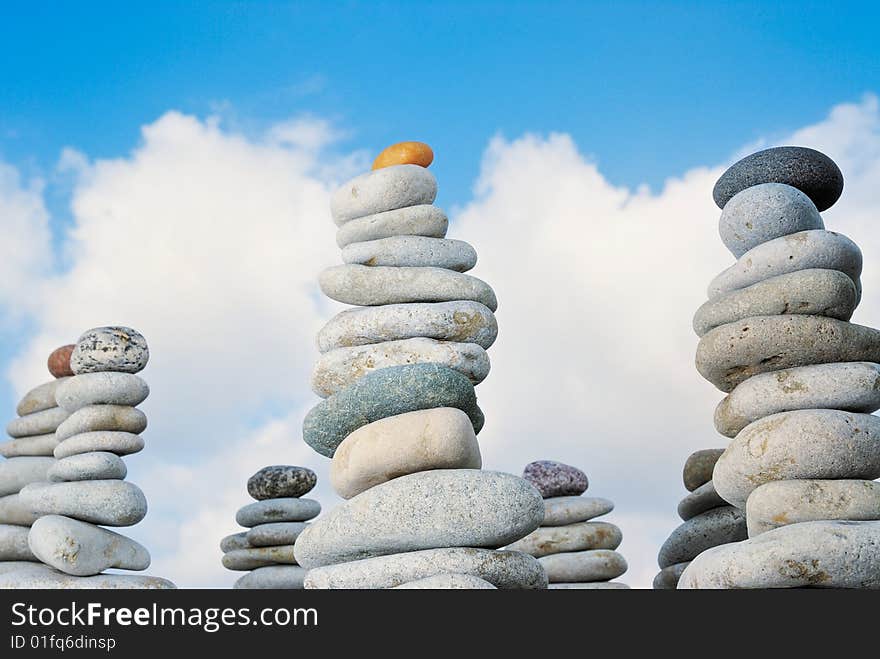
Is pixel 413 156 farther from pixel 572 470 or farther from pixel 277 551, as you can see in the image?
pixel 277 551

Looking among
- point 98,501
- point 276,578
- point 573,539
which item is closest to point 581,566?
point 573,539

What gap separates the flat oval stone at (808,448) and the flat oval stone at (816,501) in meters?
0.08

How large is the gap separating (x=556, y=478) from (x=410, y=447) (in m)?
4.93

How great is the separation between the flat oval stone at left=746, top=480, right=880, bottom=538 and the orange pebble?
13.0ft

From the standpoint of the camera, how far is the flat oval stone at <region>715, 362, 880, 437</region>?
6.37 m

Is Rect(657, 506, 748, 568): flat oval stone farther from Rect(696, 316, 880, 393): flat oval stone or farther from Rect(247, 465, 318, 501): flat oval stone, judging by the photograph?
Rect(247, 465, 318, 501): flat oval stone

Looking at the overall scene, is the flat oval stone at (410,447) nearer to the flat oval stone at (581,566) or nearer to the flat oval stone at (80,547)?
the flat oval stone at (80,547)

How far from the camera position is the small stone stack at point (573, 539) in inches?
410

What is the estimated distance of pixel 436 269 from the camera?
7.96m

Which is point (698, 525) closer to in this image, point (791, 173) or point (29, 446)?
point (791, 173)
